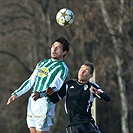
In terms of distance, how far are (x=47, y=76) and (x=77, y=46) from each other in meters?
18.7

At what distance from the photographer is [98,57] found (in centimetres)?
2697

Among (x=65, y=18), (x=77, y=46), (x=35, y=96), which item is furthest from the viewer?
(x=77, y=46)

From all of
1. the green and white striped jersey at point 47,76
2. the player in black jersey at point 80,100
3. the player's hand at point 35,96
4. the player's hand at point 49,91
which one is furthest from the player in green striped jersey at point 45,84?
the player's hand at point 35,96

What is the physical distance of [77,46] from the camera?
28.2 metres

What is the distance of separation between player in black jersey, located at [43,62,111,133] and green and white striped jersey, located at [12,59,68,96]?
166mm

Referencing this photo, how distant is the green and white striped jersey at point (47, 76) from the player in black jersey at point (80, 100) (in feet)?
0.54

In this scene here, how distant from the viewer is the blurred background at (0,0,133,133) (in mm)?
A: 24906

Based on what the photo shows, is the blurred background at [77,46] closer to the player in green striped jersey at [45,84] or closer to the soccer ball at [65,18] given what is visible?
the soccer ball at [65,18]

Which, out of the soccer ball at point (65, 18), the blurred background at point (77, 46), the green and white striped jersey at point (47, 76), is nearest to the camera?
the green and white striped jersey at point (47, 76)

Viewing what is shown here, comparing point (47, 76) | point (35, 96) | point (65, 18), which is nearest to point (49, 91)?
point (35, 96)

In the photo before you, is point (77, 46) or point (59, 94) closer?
point (59, 94)

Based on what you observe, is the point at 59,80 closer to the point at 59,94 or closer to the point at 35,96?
the point at 59,94

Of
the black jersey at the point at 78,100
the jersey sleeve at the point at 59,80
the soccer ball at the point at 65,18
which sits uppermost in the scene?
the soccer ball at the point at 65,18

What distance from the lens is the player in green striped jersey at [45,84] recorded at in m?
9.45
